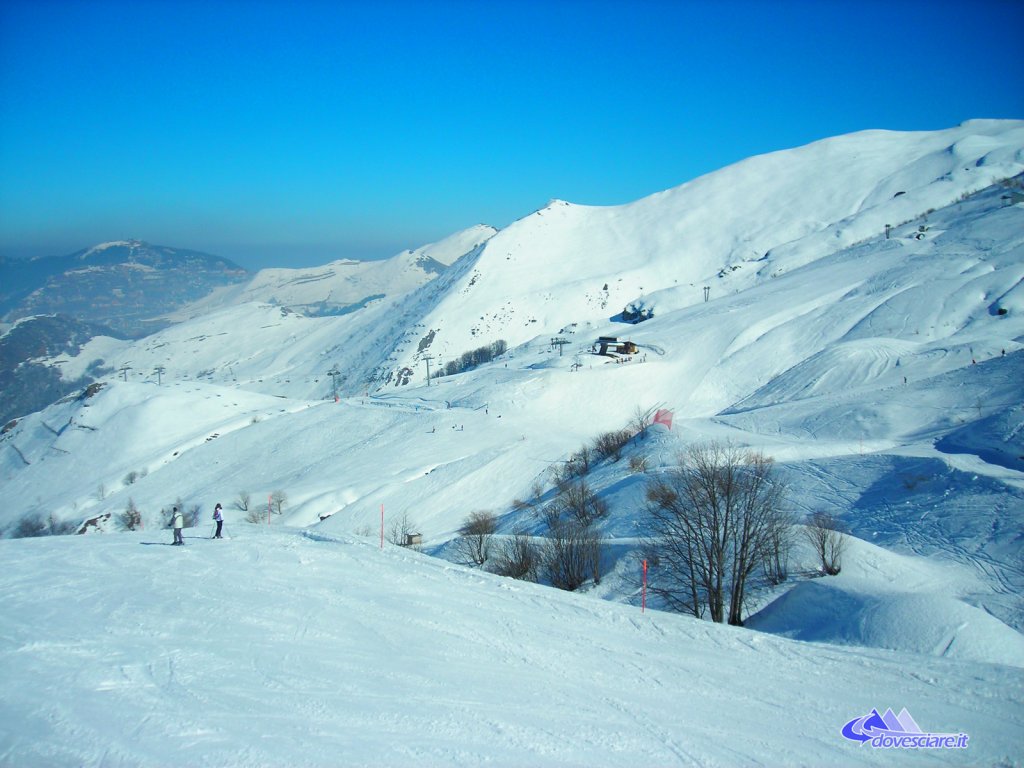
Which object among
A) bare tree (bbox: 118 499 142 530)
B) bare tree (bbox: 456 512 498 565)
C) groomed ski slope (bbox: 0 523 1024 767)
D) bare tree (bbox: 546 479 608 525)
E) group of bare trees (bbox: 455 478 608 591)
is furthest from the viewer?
bare tree (bbox: 118 499 142 530)

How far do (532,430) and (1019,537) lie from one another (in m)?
40.7

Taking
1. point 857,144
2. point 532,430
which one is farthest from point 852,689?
point 857,144

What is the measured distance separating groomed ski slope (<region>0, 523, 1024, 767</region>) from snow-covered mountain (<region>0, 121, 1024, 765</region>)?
0.05 meters

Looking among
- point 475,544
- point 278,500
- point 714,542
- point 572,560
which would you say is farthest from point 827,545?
point 278,500

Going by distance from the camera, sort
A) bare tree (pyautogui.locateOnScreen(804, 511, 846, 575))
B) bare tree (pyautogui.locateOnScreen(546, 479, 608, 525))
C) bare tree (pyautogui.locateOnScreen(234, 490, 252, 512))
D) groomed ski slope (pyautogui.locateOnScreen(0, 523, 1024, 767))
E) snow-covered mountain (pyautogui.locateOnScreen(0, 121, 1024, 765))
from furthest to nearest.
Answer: bare tree (pyautogui.locateOnScreen(234, 490, 252, 512))
bare tree (pyautogui.locateOnScreen(546, 479, 608, 525))
bare tree (pyautogui.locateOnScreen(804, 511, 846, 575))
snow-covered mountain (pyautogui.locateOnScreen(0, 121, 1024, 765))
groomed ski slope (pyautogui.locateOnScreen(0, 523, 1024, 767))

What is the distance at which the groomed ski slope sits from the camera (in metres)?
7.40

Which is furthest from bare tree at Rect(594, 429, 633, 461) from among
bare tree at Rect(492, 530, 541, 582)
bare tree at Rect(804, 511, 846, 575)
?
bare tree at Rect(804, 511, 846, 575)

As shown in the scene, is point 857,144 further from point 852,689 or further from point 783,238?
point 852,689

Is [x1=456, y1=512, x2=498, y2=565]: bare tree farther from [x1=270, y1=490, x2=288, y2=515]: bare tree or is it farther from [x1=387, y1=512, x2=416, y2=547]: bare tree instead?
[x1=270, y1=490, x2=288, y2=515]: bare tree

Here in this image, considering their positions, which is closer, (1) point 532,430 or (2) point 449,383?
(1) point 532,430

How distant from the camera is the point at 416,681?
921 cm

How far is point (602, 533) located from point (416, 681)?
60.0 feet

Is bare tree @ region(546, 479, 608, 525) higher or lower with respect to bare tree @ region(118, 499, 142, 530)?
higher

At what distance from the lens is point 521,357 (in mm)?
92688
